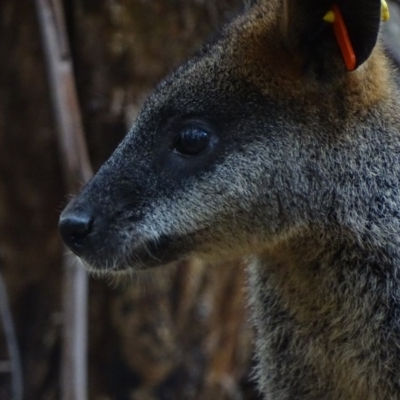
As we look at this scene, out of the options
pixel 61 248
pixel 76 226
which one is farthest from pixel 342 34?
pixel 61 248

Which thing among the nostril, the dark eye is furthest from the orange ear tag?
the nostril

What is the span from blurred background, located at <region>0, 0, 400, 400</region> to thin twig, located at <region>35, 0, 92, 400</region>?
2.23ft

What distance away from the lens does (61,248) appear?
5.40 metres

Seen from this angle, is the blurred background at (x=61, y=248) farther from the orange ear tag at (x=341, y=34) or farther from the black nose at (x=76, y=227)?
the orange ear tag at (x=341, y=34)

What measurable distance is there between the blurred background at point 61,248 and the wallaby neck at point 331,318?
1.50 meters

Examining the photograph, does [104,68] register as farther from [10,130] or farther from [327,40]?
[327,40]

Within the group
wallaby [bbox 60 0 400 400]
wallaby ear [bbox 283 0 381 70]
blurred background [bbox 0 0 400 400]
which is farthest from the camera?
blurred background [bbox 0 0 400 400]

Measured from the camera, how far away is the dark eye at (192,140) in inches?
133

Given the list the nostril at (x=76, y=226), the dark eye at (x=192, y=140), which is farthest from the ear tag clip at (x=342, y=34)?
the nostril at (x=76, y=226)

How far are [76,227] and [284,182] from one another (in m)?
0.69

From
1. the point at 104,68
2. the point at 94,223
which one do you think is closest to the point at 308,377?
the point at 94,223

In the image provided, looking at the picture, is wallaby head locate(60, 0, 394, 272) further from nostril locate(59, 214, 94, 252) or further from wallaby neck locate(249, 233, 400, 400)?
wallaby neck locate(249, 233, 400, 400)

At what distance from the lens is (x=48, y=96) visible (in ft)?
17.2

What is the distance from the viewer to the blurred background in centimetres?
517
